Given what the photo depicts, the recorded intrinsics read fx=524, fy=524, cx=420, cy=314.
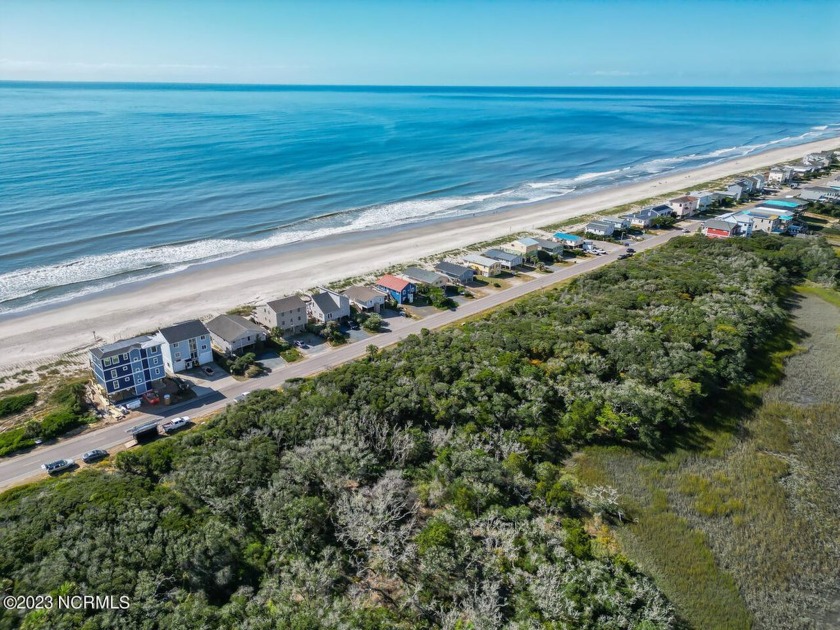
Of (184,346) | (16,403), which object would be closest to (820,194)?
(184,346)

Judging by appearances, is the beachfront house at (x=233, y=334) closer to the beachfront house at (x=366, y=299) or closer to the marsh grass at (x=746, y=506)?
the beachfront house at (x=366, y=299)

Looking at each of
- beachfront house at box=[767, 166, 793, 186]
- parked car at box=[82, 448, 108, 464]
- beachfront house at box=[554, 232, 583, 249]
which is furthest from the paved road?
beachfront house at box=[767, 166, 793, 186]

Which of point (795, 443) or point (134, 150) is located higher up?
point (134, 150)

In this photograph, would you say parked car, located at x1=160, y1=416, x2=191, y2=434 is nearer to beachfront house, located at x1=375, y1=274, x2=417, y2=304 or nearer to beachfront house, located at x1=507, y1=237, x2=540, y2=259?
beachfront house, located at x1=375, y1=274, x2=417, y2=304

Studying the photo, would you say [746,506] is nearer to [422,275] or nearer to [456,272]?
[456,272]

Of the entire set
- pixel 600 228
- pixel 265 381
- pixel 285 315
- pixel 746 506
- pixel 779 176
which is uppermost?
pixel 779 176

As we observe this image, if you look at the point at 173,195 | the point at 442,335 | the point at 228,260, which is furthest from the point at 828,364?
the point at 173,195

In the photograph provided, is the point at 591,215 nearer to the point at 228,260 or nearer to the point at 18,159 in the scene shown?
the point at 228,260

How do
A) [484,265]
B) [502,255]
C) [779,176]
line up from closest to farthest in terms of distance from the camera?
[484,265] < [502,255] < [779,176]
